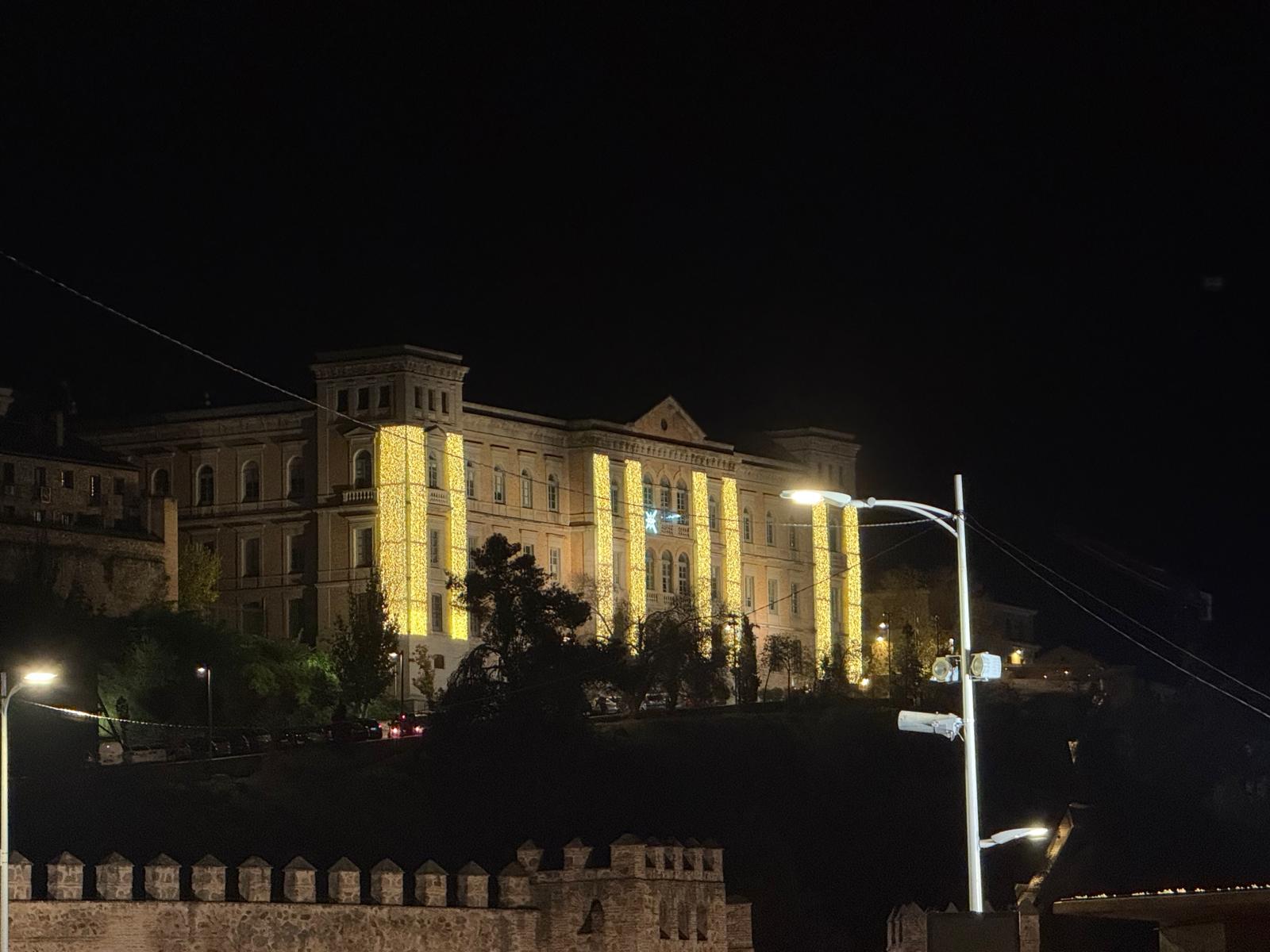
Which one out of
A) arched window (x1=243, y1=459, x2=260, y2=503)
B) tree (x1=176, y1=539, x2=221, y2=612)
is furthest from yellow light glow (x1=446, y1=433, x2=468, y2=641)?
tree (x1=176, y1=539, x2=221, y2=612)

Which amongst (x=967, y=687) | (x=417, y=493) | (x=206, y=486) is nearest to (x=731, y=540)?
(x=417, y=493)

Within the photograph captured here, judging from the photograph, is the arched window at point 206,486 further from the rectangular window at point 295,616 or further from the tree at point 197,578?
the rectangular window at point 295,616

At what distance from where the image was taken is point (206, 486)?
126m

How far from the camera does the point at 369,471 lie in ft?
400

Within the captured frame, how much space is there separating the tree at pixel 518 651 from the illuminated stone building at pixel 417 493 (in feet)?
13.4

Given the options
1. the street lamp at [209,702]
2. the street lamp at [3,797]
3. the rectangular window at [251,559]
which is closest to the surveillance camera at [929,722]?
the street lamp at [3,797]

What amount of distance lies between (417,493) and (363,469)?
115 inches

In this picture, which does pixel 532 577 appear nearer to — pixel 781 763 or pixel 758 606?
pixel 781 763

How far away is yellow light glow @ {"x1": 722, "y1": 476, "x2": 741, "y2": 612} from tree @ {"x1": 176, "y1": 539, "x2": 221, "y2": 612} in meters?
28.0

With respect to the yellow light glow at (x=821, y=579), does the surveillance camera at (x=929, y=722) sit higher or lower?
lower

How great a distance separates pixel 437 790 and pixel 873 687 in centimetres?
4994

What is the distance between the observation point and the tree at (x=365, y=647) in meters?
107

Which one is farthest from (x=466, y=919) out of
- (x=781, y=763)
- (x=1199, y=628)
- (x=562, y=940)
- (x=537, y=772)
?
(x=1199, y=628)

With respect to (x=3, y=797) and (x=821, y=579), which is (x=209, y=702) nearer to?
(x=3, y=797)
